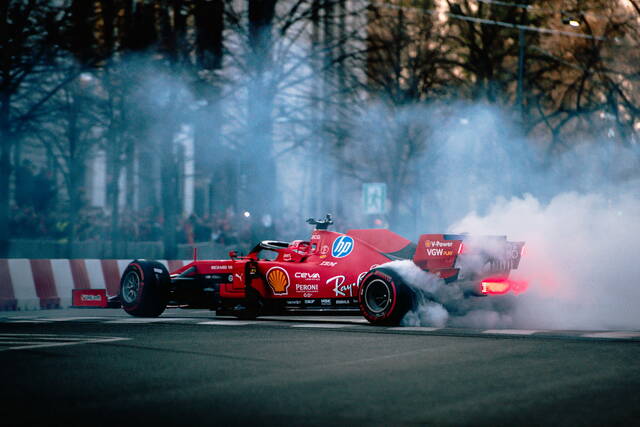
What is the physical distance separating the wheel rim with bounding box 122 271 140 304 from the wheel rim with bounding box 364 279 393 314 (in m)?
4.13

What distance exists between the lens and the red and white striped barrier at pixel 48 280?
18094 mm

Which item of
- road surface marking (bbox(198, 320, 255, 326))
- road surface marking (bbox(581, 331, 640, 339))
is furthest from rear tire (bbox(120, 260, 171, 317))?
road surface marking (bbox(581, 331, 640, 339))

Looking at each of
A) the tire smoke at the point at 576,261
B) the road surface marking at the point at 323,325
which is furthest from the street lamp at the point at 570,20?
the road surface marking at the point at 323,325

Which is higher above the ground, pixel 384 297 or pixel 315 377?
pixel 384 297

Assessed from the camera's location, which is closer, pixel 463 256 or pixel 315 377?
pixel 315 377

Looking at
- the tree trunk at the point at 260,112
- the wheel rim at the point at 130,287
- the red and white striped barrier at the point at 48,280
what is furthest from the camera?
the tree trunk at the point at 260,112

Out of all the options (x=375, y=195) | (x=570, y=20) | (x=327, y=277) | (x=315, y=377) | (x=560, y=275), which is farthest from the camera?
(x=570, y=20)

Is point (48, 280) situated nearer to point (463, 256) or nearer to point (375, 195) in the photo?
point (463, 256)

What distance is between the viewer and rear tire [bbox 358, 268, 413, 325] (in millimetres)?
12883

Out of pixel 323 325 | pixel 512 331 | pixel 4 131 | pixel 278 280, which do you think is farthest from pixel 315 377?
pixel 4 131

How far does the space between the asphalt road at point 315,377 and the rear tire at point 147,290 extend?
287 cm

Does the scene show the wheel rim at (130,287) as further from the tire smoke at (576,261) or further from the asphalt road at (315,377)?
the tire smoke at (576,261)

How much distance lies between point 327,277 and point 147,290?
3.06 meters

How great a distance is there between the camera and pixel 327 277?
13930 mm
